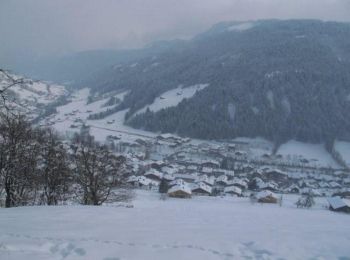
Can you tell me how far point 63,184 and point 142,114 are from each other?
126m

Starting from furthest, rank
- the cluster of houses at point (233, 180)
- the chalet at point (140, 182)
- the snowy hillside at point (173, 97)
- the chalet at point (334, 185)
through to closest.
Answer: the snowy hillside at point (173, 97) < the chalet at point (334, 185) < the cluster of houses at point (233, 180) < the chalet at point (140, 182)

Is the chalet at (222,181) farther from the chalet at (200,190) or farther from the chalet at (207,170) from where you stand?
the chalet at (200,190)

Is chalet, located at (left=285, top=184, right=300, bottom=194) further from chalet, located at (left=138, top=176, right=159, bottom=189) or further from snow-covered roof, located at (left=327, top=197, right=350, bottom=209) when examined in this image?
snow-covered roof, located at (left=327, top=197, right=350, bottom=209)

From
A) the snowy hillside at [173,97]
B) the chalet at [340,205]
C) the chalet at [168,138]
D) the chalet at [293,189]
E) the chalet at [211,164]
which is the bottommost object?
the chalet at [293,189]

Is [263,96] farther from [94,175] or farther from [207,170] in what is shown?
[94,175]

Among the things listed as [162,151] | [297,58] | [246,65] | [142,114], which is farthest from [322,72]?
[162,151]

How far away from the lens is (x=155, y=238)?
321 inches

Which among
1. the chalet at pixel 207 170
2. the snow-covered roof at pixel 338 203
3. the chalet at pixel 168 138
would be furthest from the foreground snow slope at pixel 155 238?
the chalet at pixel 168 138

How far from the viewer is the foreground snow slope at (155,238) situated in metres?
7.23

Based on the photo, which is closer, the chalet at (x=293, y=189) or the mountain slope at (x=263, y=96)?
the chalet at (x=293, y=189)

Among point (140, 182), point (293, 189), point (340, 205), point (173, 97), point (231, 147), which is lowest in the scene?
point (293, 189)

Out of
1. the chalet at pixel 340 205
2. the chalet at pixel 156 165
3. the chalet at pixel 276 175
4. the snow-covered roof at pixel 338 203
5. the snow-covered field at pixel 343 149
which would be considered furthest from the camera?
the snow-covered field at pixel 343 149

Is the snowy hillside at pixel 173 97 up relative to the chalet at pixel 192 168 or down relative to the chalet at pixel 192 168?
up

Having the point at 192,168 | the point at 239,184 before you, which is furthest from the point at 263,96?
the point at 239,184
